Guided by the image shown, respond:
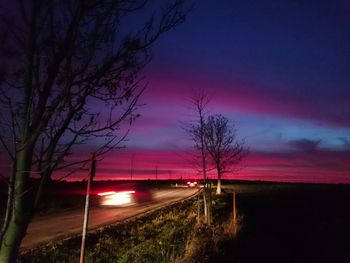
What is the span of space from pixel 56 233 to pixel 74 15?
47.8 ft

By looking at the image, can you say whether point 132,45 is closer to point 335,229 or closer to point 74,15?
point 74,15

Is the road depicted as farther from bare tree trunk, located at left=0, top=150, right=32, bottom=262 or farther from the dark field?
bare tree trunk, located at left=0, top=150, right=32, bottom=262

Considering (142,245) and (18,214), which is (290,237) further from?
(18,214)

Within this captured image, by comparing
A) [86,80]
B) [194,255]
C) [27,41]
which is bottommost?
[194,255]

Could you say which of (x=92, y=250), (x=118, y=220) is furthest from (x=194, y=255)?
(x=118, y=220)

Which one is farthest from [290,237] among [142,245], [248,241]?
[142,245]

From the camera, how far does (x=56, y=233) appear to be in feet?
61.8

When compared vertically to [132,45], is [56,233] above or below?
below

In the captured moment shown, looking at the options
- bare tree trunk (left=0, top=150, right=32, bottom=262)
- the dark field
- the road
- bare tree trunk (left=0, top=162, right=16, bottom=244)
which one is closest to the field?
the dark field

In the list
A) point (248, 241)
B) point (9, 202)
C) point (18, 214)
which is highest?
point (9, 202)

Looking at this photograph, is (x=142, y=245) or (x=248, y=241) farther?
(x=248, y=241)

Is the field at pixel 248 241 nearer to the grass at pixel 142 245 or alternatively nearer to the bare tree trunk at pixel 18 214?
the grass at pixel 142 245

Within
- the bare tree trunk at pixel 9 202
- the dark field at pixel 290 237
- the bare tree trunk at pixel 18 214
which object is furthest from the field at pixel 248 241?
the bare tree trunk at pixel 9 202

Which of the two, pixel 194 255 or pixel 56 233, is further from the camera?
pixel 56 233
